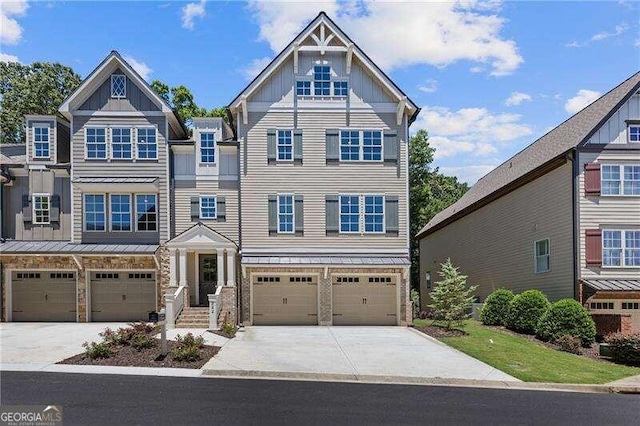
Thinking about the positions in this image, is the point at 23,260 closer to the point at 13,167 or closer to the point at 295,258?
the point at 13,167

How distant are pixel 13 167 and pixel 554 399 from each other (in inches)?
951

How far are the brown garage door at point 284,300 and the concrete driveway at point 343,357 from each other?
245 cm

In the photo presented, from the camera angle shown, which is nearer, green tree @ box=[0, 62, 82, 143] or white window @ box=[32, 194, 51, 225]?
white window @ box=[32, 194, 51, 225]

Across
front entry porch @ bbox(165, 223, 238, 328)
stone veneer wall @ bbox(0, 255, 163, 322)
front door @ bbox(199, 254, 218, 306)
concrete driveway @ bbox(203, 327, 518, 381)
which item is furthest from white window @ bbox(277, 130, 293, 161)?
concrete driveway @ bbox(203, 327, 518, 381)

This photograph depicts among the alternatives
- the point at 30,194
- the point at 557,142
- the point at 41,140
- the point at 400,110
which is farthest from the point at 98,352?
the point at 557,142

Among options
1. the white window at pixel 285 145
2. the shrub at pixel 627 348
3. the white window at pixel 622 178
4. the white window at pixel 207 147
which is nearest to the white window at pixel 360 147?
the white window at pixel 285 145

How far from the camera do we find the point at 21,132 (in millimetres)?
43281

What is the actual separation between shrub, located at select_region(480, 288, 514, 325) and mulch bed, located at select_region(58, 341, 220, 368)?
551 inches

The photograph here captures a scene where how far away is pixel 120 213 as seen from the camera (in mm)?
25703

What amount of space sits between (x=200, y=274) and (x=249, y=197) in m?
4.16

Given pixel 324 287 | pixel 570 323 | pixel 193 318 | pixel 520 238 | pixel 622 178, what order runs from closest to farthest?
1. pixel 570 323
2. pixel 193 318
3. pixel 622 178
4. pixel 324 287
5. pixel 520 238

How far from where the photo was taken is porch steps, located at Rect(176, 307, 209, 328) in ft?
74.5

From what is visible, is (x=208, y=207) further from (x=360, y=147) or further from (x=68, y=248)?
(x=360, y=147)

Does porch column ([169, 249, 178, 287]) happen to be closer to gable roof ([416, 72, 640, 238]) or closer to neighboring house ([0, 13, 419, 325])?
neighboring house ([0, 13, 419, 325])
